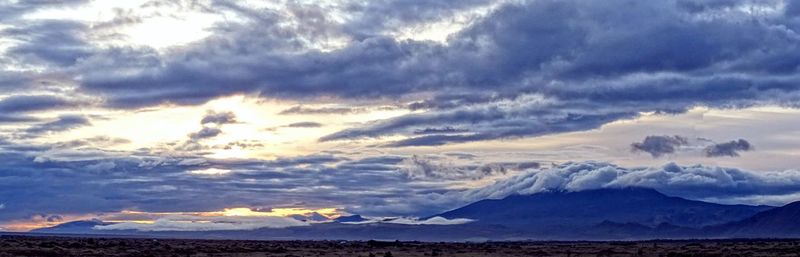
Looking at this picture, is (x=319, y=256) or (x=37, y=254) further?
(x=319, y=256)

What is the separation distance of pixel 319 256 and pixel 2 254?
3477 cm

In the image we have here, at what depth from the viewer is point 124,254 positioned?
4754 inches

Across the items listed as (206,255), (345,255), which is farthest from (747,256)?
(206,255)

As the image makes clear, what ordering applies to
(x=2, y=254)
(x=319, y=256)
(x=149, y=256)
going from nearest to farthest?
(x=2, y=254)
(x=149, y=256)
(x=319, y=256)

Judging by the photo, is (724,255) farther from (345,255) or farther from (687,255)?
(345,255)

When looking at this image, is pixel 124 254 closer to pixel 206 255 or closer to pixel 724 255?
pixel 206 255

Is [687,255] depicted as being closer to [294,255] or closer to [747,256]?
[747,256]

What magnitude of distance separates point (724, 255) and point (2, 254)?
78266mm

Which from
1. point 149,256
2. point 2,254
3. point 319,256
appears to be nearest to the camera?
point 2,254

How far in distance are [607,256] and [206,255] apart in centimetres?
4725

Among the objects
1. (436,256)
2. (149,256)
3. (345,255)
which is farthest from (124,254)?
(436,256)

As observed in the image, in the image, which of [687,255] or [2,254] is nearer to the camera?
[2,254]

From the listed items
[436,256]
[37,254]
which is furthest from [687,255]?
[37,254]

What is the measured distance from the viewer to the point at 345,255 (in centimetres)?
12950
